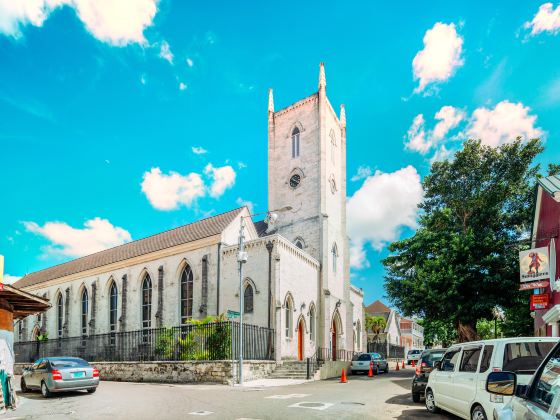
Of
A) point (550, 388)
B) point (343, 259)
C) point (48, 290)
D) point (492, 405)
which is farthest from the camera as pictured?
point (48, 290)

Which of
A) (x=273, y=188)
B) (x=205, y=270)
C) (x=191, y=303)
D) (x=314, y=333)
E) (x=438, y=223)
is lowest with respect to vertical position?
(x=314, y=333)

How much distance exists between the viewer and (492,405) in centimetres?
750

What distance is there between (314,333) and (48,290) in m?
29.0

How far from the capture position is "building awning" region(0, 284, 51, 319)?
12.5 metres

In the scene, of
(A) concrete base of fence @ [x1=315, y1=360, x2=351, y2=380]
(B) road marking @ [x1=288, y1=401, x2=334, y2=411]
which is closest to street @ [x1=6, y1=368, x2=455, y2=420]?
(B) road marking @ [x1=288, y1=401, x2=334, y2=411]

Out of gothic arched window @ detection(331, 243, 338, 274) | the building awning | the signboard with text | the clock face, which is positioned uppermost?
the clock face

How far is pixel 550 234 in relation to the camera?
64.0 ft

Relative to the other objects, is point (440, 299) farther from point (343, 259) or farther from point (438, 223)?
point (343, 259)

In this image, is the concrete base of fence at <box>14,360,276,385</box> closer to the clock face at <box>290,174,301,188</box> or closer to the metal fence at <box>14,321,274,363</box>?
the metal fence at <box>14,321,274,363</box>

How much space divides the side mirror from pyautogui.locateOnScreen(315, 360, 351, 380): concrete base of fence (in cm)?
2233

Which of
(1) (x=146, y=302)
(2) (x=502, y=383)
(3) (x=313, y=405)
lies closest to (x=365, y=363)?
(1) (x=146, y=302)

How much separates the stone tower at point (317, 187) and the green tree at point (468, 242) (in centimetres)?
623

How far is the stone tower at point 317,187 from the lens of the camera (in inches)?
1346

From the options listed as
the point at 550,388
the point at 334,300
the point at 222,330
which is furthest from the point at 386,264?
the point at 550,388
